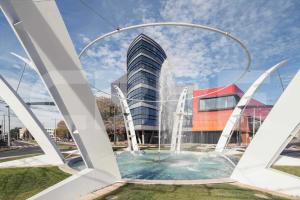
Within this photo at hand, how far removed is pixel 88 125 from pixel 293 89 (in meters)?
7.78

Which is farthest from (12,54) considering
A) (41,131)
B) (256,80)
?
(256,80)

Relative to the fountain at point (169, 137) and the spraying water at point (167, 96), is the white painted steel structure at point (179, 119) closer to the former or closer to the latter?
the fountain at point (169, 137)

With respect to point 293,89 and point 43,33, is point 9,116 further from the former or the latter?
point 293,89

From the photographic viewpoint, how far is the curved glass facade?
61125mm

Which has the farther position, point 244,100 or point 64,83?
point 244,100

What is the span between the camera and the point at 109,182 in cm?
981

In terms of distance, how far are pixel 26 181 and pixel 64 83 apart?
5967mm

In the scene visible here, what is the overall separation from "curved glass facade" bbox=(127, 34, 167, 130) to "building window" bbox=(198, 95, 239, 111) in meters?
11.5

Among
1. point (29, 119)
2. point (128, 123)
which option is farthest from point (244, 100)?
point (29, 119)

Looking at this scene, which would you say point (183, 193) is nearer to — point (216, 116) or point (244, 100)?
point (244, 100)

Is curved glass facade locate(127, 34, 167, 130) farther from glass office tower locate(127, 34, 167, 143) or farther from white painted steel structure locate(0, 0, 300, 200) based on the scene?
white painted steel structure locate(0, 0, 300, 200)

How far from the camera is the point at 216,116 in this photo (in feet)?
174

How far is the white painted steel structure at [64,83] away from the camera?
6090 millimetres

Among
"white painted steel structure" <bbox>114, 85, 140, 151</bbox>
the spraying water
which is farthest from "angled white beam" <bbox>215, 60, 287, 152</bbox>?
"white painted steel structure" <bbox>114, 85, 140, 151</bbox>
